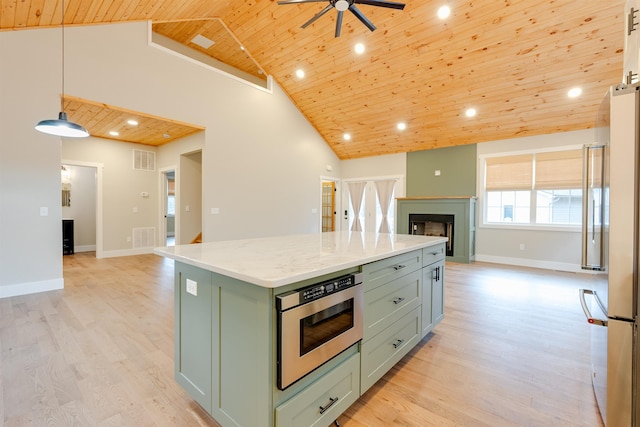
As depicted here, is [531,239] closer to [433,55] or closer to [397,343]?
[433,55]

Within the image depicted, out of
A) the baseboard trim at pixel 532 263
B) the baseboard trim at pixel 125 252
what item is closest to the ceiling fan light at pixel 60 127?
the baseboard trim at pixel 125 252

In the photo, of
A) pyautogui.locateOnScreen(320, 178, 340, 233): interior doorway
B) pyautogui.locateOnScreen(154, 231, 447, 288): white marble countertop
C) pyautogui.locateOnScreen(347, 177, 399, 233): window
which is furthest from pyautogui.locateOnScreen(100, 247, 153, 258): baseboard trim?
pyautogui.locateOnScreen(154, 231, 447, 288): white marble countertop

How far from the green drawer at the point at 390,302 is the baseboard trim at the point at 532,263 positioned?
476cm

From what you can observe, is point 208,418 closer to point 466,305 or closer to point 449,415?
point 449,415

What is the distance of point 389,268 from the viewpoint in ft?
6.13

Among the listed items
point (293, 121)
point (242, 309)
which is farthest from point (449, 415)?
point (293, 121)

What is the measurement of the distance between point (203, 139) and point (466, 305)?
4995 millimetres

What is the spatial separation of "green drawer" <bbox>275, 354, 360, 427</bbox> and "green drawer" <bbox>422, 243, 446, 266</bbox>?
1095 mm

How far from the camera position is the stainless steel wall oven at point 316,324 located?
117 centimetres

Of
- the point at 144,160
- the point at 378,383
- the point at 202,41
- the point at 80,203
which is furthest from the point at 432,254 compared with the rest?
the point at 80,203

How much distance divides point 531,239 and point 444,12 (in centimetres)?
447

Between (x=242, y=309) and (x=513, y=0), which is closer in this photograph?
(x=242, y=309)

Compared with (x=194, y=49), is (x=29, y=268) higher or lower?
lower

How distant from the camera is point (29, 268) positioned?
12.3 feet
